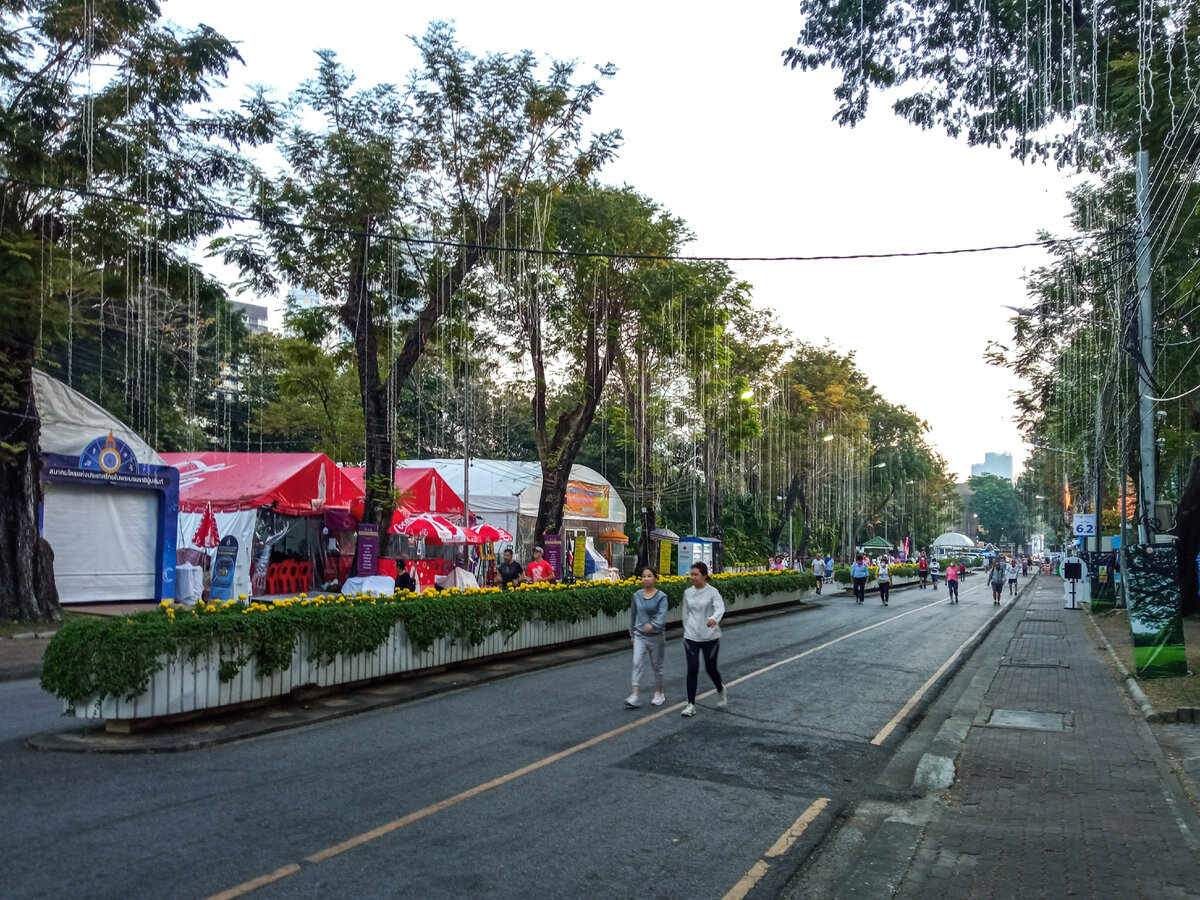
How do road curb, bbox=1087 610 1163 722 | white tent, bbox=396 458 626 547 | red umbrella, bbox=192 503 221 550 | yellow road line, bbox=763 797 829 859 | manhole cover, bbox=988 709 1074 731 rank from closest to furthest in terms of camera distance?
yellow road line, bbox=763 797 829 859 < manhole cover, bbox=988 709 1074 731 < road curb, bbox=1087 610 1163 722 < red umbrella, bbox=192 503 221 550 < white tent, bbox=396 458 626 547

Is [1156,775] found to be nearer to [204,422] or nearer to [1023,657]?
[1023,657]

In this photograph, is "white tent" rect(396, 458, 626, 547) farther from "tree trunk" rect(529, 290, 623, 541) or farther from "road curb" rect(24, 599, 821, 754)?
"road curb" rect(24, 599, 821, 754)

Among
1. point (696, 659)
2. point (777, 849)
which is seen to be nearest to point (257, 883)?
point (777, 849)

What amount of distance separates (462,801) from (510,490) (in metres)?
28.8

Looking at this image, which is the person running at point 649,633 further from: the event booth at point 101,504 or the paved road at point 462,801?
the event booth at point 101,504

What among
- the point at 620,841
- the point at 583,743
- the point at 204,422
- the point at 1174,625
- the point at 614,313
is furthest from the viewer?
the point at 204,422

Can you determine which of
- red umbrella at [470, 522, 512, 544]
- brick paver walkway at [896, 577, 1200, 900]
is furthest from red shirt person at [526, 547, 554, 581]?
brick paver walkway at [896, 577, 1200, 900]

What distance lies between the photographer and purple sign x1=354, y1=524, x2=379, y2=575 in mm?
21875

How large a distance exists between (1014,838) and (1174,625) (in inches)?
346

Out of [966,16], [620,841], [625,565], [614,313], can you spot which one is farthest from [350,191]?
[625,565]

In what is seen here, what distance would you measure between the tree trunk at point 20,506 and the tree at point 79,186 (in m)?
0.03

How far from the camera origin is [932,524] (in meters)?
104

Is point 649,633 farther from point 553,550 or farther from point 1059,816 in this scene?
point 553,550

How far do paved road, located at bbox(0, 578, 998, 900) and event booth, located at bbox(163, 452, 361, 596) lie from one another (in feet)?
46.1
